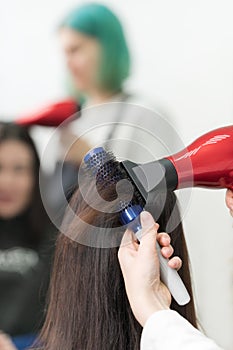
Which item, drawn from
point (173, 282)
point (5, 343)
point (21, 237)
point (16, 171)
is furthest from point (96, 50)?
point (173, 282)

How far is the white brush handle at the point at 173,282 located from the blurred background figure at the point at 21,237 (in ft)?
2.36

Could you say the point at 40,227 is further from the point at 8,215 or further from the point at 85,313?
the point at 85,313

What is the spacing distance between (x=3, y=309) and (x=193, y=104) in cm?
65

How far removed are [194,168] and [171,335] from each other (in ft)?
0.74

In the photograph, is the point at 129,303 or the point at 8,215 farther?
the point at 8,215

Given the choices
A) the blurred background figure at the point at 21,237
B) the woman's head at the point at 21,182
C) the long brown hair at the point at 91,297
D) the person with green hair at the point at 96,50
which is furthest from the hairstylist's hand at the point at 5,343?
the person with green hair at the point at 96,50

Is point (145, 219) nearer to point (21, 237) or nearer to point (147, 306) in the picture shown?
point (147, 306)

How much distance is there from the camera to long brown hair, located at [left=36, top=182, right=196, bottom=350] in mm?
969

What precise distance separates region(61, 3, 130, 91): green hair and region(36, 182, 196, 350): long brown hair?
0.64m

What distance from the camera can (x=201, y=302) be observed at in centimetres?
166

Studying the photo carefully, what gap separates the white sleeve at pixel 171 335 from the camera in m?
0.81

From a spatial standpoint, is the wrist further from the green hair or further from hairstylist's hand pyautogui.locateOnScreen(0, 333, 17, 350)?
the green hair

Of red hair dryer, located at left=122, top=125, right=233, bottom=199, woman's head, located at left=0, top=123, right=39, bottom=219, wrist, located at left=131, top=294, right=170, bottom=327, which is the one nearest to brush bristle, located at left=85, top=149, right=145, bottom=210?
red hair dryer, located at left=122, top=125, right=233, bottom=199

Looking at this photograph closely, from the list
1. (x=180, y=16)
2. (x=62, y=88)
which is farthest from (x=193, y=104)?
(x=62, y=88)
